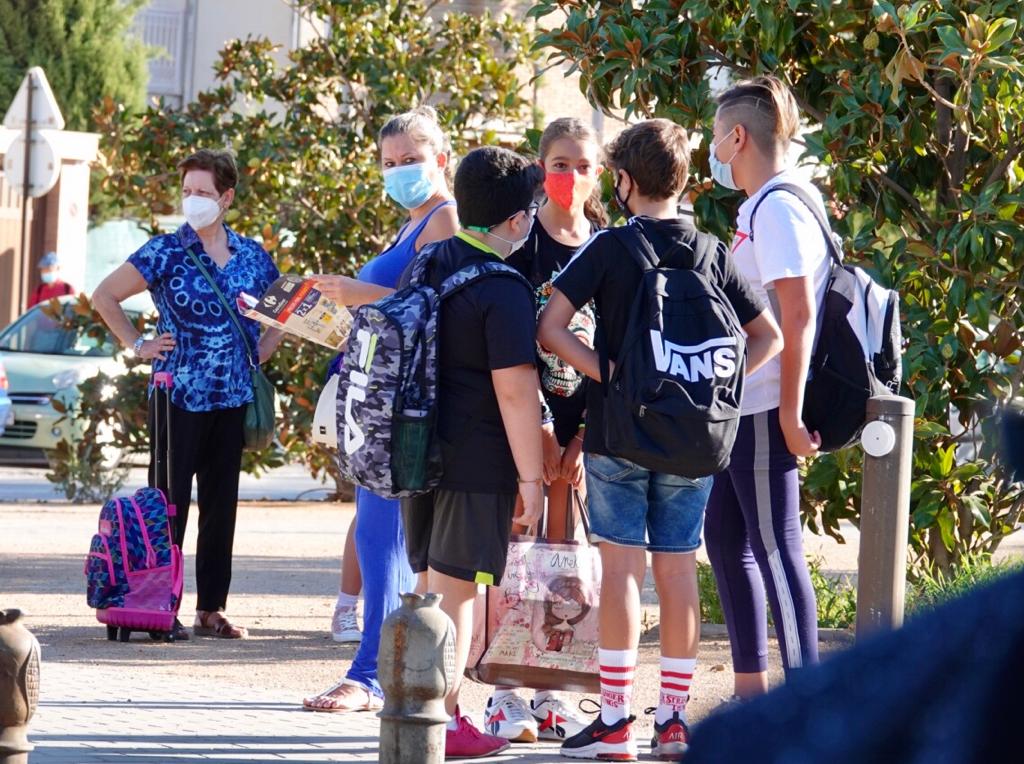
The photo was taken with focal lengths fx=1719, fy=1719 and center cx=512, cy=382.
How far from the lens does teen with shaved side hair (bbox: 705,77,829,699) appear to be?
4875 mm

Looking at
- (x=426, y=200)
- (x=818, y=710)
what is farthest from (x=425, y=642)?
(x=818, y=710)

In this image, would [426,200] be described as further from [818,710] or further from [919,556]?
[818,710]

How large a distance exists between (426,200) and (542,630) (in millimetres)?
1547

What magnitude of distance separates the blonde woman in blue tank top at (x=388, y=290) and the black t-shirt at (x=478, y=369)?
29.9 inches

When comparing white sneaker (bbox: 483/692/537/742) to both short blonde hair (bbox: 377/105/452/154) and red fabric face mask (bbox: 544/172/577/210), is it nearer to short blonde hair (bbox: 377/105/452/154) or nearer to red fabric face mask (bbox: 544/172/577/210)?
red fabric face mask (bbox: 544/172/577/210)

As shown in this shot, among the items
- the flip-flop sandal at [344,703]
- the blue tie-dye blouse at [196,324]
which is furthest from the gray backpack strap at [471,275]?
the blue tie-dye blouse at [196,324]

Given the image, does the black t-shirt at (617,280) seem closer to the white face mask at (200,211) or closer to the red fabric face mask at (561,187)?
the red fabric face mask at (561,187)

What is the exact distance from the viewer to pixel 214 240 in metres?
7.57

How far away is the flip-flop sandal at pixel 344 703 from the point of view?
5.69 meters

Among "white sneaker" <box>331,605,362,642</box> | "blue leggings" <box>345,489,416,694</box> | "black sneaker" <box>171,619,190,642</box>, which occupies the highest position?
"blue leggings" <box>345,489,416,694</box>

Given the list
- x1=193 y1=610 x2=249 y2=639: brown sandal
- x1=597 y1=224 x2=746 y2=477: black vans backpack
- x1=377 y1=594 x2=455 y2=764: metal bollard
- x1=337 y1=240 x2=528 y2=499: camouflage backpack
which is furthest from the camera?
x1=193 y1=610 x2=249 y2=639: brown sandal

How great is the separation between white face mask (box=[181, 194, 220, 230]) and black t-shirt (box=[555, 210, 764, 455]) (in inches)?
116

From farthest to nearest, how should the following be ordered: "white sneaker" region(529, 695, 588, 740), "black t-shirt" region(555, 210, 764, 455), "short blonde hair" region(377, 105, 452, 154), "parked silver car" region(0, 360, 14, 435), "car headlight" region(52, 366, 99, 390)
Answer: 1. "car headlight" region(52, 366, 99, 390)
2. "parked silver car" region(0, 360, 14, 435)
3. "short blonde hair" region(377, 105, 452, 154)
4. "white sneaker" region(529, 695, 588, 740)
5. "black t-shirt" region(555, 210, 764, 455)

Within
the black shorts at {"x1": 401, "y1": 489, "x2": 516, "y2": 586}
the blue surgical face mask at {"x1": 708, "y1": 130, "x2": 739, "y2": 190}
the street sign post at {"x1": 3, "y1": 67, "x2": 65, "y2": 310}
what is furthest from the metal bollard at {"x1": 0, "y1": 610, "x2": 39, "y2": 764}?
the street sign post at {"x1": 3, "y1": 67, "x2": 65, "y2": 310}
